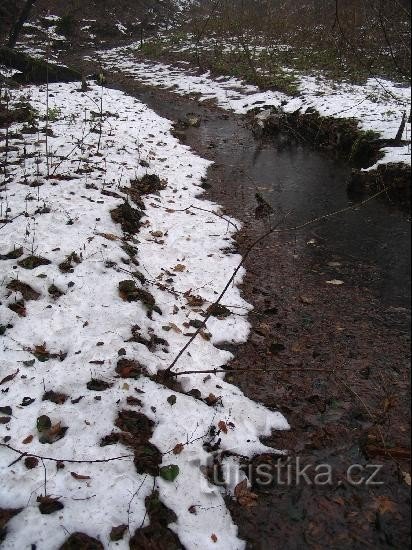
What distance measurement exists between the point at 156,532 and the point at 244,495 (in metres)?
0.68

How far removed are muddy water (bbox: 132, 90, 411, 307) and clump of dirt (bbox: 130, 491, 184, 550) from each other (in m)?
2.13

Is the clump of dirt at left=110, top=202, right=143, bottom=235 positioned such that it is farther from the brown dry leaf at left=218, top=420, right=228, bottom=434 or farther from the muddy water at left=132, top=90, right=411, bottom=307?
the brown dry leaf at left=218, top=420, right=228, bottom=434

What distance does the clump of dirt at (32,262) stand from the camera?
14.5ft

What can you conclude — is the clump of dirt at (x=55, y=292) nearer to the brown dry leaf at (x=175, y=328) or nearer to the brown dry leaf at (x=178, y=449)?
the brown dry leaf at (x=175, y=328)

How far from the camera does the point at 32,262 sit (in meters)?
4.46

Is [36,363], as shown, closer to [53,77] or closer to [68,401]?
[68,401]

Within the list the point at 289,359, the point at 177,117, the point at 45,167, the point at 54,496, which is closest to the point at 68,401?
the point at 54,496

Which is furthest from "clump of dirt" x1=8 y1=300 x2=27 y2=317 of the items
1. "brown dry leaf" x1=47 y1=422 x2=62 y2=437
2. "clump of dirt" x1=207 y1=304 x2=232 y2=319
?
"clump of dirt" x1=207 y1=304 x2=232 y2=319

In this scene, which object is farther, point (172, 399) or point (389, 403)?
point (389, 403)

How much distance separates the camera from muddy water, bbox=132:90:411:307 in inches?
198

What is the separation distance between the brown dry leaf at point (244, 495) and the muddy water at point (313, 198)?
173 cm

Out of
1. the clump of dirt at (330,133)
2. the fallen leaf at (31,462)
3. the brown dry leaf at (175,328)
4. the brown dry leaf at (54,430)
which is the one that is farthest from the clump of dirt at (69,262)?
the clump of dirt at (330,133)

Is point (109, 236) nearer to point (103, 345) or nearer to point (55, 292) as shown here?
point (55, 292)

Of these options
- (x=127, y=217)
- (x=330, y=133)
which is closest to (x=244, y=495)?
(x=127, y=217)
